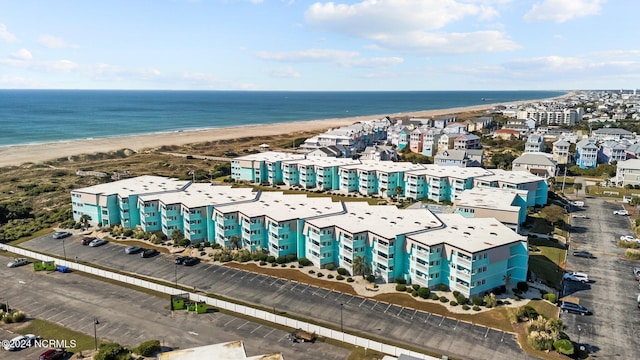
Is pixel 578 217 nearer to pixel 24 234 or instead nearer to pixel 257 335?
pixel 257 335

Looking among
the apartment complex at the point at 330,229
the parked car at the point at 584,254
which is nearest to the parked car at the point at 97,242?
the apartment complex at the point at 330,229

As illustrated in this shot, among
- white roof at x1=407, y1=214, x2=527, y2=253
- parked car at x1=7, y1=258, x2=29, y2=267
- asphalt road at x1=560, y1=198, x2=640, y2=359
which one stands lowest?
asphalt road at x1=560, y1=198, x2=640, y2=359

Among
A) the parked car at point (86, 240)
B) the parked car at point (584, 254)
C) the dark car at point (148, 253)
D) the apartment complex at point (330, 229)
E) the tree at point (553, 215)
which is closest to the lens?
the apartment complex at point (330, 229)

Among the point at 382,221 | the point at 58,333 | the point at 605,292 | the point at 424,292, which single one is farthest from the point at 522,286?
the point at 58,333

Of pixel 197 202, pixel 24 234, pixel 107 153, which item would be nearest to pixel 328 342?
pixel 197 202

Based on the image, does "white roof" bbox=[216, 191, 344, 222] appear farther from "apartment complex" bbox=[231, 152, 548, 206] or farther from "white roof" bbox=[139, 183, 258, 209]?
"apartment complex" bbox=[231, 152, 548, 206]

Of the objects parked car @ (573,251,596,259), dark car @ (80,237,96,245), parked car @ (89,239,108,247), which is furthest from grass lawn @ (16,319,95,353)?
parked car @ (573,251,596,259)

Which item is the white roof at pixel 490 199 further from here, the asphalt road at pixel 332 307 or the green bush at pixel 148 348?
the green bush at pixel 148 348
